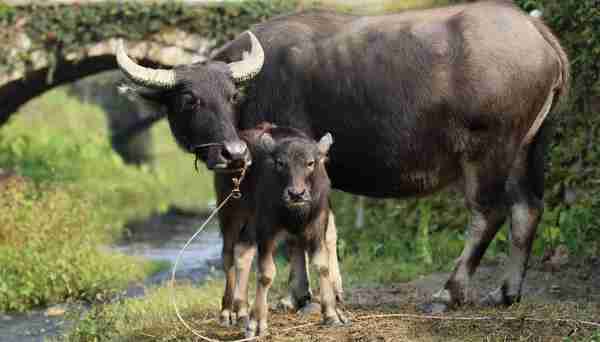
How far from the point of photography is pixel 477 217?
6000 millimetres

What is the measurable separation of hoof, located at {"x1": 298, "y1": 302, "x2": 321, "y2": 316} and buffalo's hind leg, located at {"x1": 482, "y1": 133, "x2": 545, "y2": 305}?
3.74ft

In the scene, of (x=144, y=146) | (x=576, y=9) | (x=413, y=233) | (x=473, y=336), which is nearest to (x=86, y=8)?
(x=413, y=233)

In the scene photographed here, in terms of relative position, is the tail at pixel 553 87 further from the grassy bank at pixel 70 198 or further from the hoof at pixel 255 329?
the grassy bank at pixel 70 198

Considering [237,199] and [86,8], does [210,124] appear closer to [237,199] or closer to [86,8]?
[237,199]

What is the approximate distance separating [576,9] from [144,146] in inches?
867

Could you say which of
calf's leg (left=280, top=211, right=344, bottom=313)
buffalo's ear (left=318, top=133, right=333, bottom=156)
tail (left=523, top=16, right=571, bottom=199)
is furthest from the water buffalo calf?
tail (left=523, top=16, right=571, bottom=199)

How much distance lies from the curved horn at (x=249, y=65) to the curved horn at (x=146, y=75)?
39 cm

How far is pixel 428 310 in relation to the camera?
6.04m

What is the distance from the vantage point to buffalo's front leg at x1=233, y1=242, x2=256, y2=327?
5455 mm

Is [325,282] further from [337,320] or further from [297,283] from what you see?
[297,283]

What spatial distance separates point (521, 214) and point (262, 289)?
6.48ft

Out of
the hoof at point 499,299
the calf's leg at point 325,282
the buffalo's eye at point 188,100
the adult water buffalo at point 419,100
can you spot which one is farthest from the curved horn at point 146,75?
the hoof at point 499,299

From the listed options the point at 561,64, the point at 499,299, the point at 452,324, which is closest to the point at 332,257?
the point at 452,324

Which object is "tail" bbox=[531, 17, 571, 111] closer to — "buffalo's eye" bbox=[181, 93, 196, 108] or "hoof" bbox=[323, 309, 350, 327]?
"hoof" bbox=[323, 309, 350, 327]
